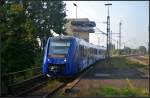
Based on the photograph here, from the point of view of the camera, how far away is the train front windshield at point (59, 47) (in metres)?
26.4

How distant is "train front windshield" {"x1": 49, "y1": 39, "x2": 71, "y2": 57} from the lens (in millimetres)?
26375

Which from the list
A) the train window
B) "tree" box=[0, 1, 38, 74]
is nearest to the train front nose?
the train window

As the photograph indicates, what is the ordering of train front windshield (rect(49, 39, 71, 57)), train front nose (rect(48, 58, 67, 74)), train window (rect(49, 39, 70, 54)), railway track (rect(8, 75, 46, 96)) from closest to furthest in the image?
railway track (rect(8, 75, 46, 96)) < train front nose (rect(48, 58, 67, 74)) < train front windshield (rect(49, 39, 71, 57)) < train window (rect(49, 39, 70, 54))

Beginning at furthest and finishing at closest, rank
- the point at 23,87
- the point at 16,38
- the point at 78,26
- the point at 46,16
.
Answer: the point at 78,26 → the point at 46,16 → the point at 16,38 → the point at 23,87

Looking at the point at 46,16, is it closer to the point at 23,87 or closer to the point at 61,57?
the point at 61,57

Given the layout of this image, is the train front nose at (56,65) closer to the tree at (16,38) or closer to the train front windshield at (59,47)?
the train front windshield at (59,47)

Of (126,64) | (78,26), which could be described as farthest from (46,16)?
(78,26)

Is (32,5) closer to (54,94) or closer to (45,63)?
(45,63)

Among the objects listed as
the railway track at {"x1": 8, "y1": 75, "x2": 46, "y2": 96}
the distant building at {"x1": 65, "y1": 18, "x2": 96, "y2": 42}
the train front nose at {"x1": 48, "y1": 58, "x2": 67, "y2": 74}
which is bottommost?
the railway track at {"x1": 8, "y1": 75, "x2": 46, "y2": 96}

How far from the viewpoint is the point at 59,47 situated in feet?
87.6

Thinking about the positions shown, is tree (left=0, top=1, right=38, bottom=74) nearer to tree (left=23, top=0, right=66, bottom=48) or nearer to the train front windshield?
the train front windshield

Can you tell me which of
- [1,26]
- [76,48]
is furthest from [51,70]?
[1,26]

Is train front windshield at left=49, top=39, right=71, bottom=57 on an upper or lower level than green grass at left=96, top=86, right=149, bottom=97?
upper

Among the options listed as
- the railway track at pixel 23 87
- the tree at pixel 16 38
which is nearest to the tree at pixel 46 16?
the tree at pixel 16 38
